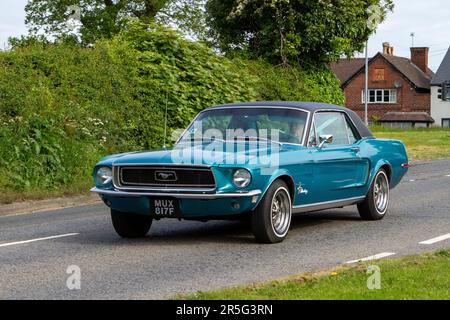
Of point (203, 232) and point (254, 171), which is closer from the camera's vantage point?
point (254, 171)

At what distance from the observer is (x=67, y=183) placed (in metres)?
17.7

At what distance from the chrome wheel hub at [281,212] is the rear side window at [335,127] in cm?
149

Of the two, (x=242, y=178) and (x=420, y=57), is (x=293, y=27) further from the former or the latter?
(x=420, y=57)

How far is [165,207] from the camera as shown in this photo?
9891 millimetres

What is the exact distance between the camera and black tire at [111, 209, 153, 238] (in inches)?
425

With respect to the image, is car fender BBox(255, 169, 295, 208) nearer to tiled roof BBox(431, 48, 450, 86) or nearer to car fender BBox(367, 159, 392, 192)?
car fender BBox(367, 159, 392, 192)

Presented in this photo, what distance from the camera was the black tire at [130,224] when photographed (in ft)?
35.4

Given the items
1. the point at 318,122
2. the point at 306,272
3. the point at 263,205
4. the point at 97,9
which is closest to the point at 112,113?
the point at 318,122

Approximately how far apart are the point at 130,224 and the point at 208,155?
1.49m

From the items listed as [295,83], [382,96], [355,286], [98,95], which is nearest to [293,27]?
[295,83]

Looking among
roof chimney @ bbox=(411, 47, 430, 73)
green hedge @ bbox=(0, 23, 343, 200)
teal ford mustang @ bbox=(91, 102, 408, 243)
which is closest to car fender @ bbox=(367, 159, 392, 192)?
teal ford mustang @ bbox=(91, 102, 408, 243)

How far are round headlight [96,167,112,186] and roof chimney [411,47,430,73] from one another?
82.9 meters

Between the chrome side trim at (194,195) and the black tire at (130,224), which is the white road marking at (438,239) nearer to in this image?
the chrome side trim at (194,195)

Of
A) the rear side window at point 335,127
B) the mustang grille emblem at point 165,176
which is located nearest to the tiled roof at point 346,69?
the rear side window at point 335,127
